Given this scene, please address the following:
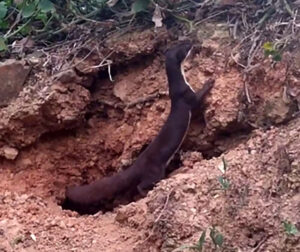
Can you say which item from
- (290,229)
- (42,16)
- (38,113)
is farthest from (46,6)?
(290,229)

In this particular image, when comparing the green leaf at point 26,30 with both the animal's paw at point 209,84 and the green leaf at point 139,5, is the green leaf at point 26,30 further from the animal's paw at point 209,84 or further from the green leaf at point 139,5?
the animal's paw at point 209,84

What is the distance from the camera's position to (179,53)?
4.00 metres

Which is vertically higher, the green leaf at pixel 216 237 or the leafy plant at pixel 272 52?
the leafy plant at pixel 272 52

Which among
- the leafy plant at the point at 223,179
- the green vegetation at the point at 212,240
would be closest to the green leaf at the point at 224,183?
the leafy plant at the point at 223,179

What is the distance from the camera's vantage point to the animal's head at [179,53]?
13.1 ft

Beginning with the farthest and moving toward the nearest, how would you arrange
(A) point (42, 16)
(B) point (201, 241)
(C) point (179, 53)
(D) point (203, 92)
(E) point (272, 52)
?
1. (A) point (42, 16)
2. (C) point (179, 53)
3. (D) point (203, 92)
4. (E) point (272, 52)
5. (B) point (201, 241)

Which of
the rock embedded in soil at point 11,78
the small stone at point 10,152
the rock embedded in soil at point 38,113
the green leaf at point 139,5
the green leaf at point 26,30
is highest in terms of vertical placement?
the green leaf at point 139,5

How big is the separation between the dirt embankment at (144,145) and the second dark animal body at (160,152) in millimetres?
86

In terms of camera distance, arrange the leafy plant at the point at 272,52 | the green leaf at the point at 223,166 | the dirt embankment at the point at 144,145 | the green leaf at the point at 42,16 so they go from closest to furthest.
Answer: the dirt embankment at the point at 144,145 → the green leaf at the point at 223,166 → the leafy plant at the point at 272,52 → the green leaf at the point at 42,16

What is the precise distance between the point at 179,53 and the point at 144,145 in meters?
0.50

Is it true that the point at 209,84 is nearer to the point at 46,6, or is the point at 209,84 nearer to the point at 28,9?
the point at 46,6

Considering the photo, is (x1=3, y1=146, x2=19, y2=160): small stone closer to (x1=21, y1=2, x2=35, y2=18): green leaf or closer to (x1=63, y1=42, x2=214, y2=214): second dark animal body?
(x1=63, y1=42, x2=214, y2=214): second dark animal body

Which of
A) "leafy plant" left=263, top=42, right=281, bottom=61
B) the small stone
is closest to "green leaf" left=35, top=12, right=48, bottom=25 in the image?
the small stone

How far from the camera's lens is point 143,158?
396cm
